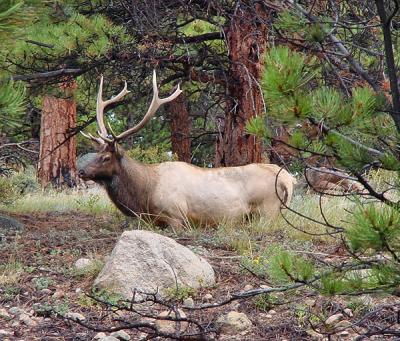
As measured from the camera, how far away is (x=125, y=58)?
9.51 metres

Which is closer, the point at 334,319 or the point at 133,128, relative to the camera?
the point at 334,319

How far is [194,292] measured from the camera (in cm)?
608

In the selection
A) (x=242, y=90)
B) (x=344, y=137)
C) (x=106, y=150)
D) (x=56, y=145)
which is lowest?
(x=56, y=145)

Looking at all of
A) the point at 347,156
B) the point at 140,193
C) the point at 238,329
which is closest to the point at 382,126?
the point at 347,156

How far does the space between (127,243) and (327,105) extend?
10.1ft

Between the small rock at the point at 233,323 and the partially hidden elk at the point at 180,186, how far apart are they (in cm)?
377

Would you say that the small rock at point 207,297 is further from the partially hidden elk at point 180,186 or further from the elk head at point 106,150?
the elk head at point 106,150

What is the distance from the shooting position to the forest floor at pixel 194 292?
208 inches

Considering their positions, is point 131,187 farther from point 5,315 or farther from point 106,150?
point 5,315

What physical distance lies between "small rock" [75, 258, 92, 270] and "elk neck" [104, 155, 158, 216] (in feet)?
8.29

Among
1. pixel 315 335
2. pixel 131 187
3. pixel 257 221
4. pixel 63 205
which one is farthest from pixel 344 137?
pixel 63 205

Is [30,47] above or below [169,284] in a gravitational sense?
above

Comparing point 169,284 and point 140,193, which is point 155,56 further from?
point 169,284

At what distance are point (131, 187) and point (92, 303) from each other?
3.59 metres
